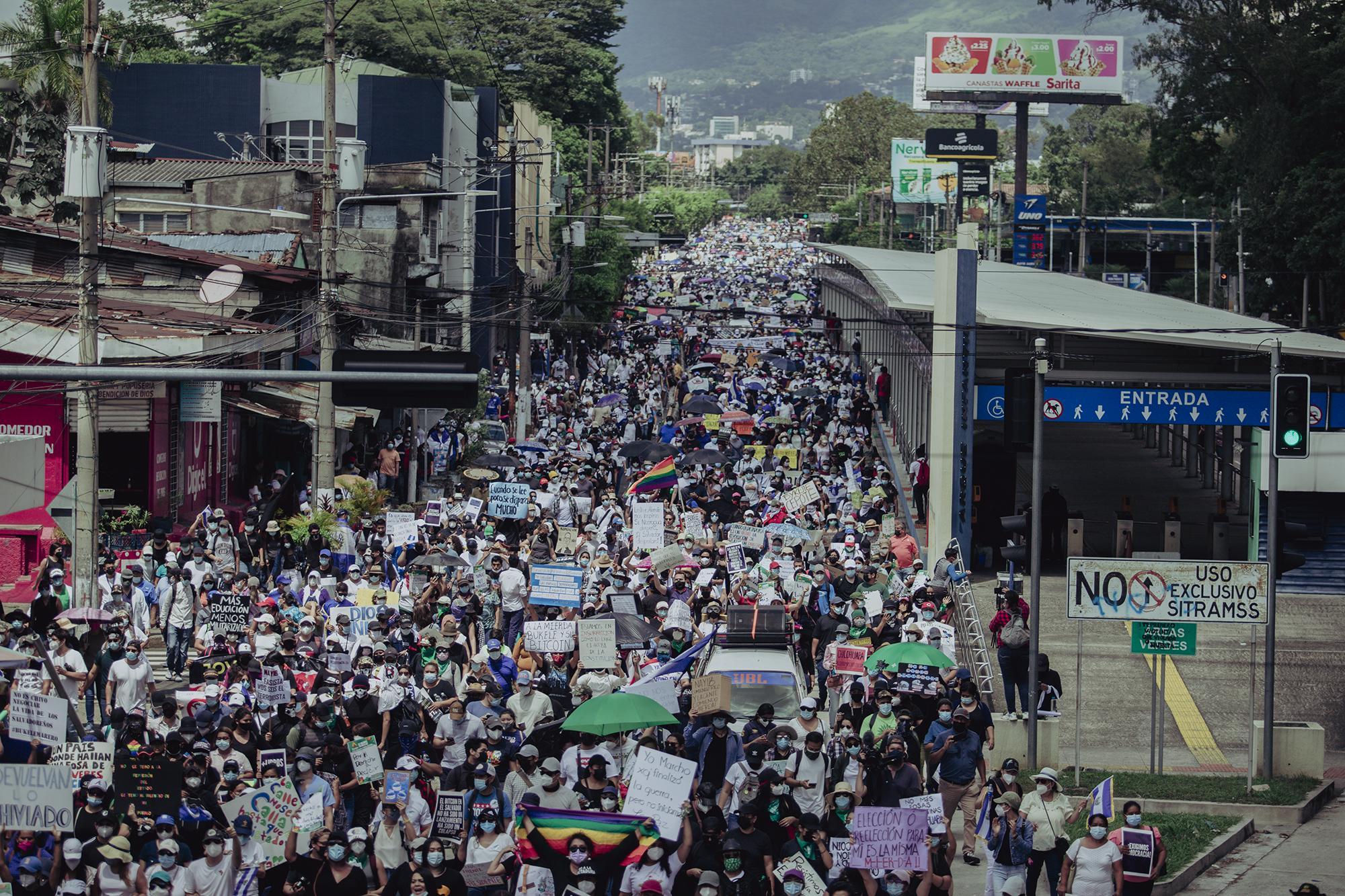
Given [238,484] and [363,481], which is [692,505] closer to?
[363,481]

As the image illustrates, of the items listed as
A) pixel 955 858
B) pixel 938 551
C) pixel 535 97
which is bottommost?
pixel 955 858

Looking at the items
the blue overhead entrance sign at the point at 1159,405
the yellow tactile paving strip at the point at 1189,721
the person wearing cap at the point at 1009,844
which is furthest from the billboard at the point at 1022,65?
the person wearing cap at the point at 1009,844

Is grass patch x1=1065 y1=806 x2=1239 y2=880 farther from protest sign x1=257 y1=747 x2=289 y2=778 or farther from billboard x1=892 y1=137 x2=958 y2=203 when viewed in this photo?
billboard x1=892 y1=137 x2=958 y2=203

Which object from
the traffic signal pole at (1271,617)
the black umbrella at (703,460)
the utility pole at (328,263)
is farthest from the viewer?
the black umbrella at (703,460)

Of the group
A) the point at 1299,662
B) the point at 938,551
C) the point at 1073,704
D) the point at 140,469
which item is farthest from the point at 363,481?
the point at 1299,662

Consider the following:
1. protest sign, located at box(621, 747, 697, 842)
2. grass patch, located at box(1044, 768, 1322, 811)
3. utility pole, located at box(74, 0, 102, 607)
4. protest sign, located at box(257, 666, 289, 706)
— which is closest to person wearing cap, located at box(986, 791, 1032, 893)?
protest sign, located at box(621, 747, 697, 842)

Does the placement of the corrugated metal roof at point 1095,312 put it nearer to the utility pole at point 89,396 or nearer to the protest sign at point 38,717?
the utility pole at point 89,396
